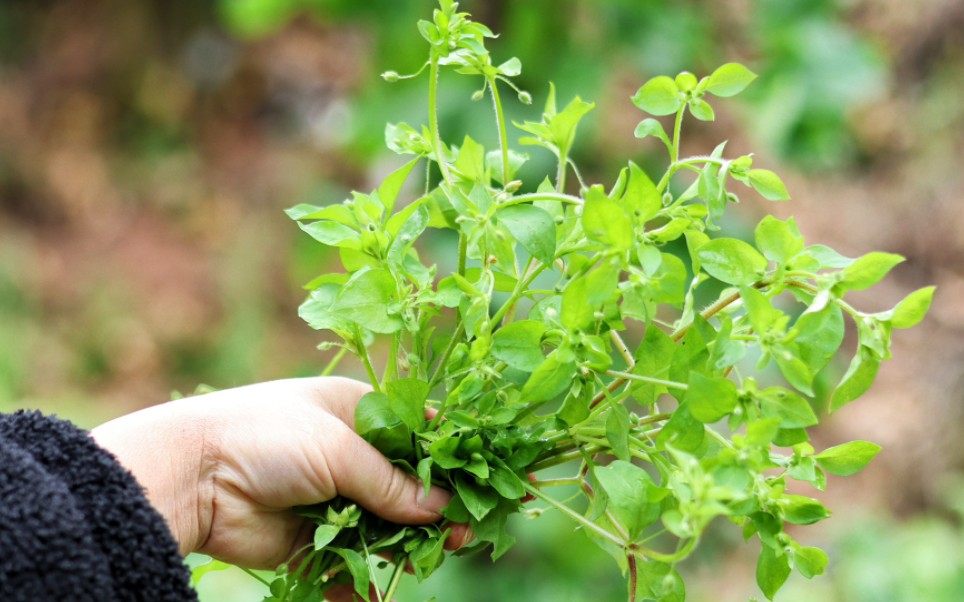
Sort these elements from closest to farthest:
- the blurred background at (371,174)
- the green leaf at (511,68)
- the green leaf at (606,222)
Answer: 1. the green leaf at (606,222)
2. the green leaf at (511,68)
3. the blurred background at (371,174)

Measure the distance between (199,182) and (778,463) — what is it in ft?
11.0

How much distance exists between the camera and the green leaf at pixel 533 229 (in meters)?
0.52

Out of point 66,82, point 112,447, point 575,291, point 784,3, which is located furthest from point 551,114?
point 66,82

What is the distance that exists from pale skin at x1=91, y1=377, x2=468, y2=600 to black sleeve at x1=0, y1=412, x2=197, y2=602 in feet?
0.15

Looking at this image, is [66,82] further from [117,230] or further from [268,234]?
[268,234]

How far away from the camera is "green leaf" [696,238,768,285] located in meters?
0.53

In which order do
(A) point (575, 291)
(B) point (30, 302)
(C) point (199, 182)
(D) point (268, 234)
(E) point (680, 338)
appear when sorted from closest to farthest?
(A) point (575, 291), (E) point (680, 338), (B) point (30, 302), (D) point (268, 234), (C) point (199, 182)

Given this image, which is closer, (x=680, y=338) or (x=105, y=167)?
(x=680, y=338)

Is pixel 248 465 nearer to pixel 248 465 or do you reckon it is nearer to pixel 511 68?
pixel 248 465

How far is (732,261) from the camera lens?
0.53 meters

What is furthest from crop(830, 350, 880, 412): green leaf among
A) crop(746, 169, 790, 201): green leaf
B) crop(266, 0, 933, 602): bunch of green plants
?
crop(746, 169, 790, 201): green leaf

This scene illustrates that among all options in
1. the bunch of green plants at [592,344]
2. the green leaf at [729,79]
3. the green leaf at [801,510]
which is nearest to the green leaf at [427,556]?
the bunch of green plants at [592,344]

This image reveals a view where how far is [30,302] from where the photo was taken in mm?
3191

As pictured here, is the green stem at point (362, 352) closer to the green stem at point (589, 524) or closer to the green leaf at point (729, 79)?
the green stem at point (589, 524)
